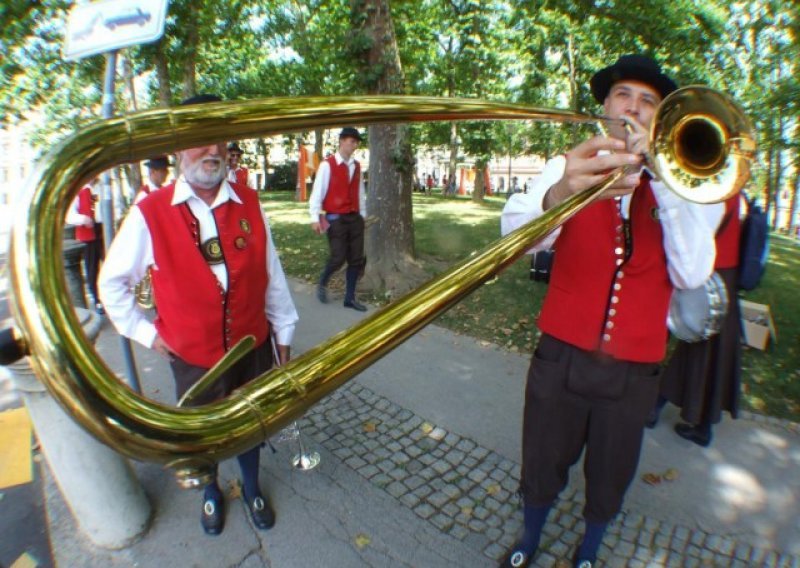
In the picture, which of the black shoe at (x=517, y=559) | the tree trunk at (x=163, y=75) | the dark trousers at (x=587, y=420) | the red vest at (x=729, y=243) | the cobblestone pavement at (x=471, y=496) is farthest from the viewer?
the tree trunk at (x=163, y=75)

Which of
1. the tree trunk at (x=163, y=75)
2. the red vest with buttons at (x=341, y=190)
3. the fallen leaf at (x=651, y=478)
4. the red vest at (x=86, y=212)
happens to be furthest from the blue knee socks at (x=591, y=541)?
the tree trunk at (x=163, y=75)

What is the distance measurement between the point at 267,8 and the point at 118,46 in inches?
714

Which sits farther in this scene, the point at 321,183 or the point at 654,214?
the point at 321,183

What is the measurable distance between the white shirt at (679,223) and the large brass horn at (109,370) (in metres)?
0.62

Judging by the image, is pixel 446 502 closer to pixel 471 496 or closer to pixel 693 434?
pixel 471 496

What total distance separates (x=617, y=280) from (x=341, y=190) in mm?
4446

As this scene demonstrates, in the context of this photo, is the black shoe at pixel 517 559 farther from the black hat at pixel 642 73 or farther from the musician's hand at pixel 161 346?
the black hat at pixel 642 73

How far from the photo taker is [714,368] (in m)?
3.00

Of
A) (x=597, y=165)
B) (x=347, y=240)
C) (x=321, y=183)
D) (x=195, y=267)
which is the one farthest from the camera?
(x=347, y=240)

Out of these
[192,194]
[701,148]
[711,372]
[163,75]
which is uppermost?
[163,75]

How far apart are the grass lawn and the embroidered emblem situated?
3.59ft

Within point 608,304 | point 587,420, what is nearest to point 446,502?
point 587,420

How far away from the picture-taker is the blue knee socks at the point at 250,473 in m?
2.50

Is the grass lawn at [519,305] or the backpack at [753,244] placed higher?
the backpack at [753,244]
